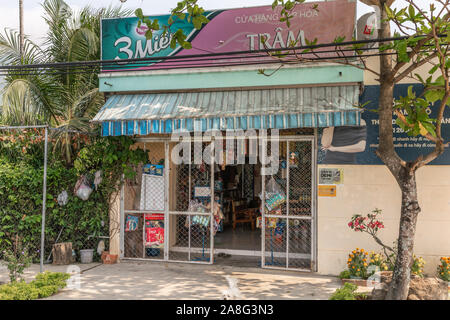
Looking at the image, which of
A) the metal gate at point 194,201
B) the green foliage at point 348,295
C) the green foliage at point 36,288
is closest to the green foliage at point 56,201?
the metal gate at point 194,201

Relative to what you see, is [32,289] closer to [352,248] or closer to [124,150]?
[124,150]

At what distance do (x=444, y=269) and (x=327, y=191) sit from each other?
2400 millimetres

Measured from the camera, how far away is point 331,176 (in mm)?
7355

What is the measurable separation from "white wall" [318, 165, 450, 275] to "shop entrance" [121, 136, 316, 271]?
35 centimetres

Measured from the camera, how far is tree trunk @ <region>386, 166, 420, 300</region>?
539 centimetres

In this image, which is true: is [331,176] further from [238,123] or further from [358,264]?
[238,123]

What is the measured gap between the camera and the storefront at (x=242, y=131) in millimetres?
7188

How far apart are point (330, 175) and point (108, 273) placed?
15.8ft

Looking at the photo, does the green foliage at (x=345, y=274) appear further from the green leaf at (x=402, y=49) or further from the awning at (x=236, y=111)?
the green leaf at (x=402, y=49)

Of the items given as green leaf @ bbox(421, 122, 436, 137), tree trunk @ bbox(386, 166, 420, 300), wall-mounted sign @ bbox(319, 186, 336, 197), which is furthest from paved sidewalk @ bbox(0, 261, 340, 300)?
green leaf @ bbox(421, 122, 436, 137)

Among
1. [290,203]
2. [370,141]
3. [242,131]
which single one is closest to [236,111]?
[242,131]

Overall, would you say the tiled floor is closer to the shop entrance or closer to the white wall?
the shop entrance

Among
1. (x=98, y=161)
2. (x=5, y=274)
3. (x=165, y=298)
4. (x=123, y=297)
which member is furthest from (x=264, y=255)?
(x=5, y=274)

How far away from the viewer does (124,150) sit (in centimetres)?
819
